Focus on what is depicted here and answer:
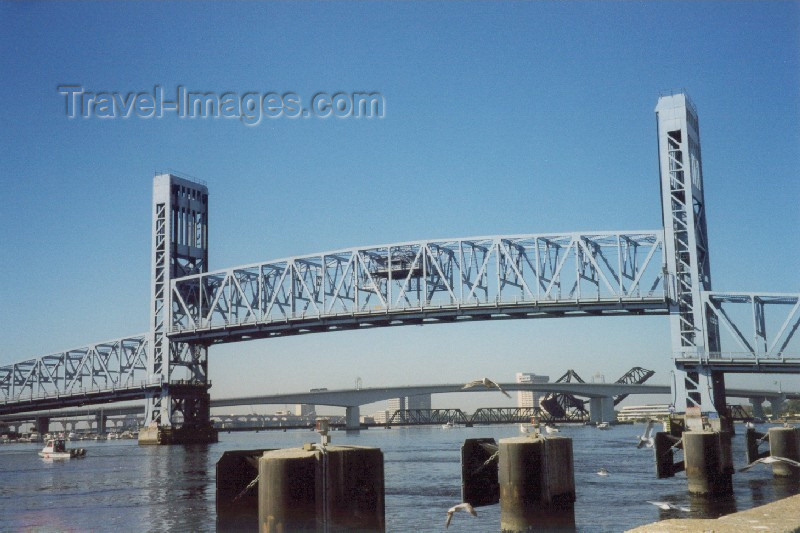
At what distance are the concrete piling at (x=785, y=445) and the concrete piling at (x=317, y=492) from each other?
94.5 ft

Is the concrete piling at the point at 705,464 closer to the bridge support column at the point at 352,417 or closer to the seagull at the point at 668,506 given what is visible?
the seagull at the point at 668,506

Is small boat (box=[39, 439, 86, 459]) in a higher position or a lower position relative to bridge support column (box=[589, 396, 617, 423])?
higher

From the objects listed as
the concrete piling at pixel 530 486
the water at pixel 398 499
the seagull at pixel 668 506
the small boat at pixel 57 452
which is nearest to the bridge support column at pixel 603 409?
the small boat at pixel 57 452

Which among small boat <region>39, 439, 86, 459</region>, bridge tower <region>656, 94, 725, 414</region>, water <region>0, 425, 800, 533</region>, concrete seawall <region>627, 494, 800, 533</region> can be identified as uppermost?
bridge tower <region>656, 94, 725, 414</region>

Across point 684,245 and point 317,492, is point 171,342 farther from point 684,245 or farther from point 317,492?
point 317,492

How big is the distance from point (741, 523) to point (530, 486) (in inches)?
490

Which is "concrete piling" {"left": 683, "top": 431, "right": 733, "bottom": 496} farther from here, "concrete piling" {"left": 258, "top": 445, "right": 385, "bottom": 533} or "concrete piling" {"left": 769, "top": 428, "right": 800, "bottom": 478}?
"concrete piling" {"left": 258, "top": 445, "right": 385, "bottom": 533}

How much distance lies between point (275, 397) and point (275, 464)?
159 m

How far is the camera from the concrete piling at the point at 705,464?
33.4 metres

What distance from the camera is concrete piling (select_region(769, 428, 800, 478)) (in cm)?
3944

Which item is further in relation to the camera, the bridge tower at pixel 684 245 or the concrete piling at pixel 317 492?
the bridge tower at pixel 684 245

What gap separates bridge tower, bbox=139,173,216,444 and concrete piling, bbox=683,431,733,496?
8810cm

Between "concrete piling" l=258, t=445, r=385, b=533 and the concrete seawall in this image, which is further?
"concrete piling" l=258, t=445, r=385, b=533

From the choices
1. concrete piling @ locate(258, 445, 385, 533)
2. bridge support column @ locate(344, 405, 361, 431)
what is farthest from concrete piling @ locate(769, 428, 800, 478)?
bridge support column @ locate(344, 405, 361, 431)
